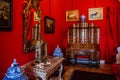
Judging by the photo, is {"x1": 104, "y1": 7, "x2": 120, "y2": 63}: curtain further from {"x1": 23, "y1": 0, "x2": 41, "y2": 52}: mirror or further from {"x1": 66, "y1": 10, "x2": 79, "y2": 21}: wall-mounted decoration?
{"x1": 23, "y1": 0, "x2": 41, "y2": 52}: mirror

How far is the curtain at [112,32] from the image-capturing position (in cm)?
506

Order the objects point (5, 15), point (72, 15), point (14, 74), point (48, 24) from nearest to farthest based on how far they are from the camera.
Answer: point (14, 74)
point (5, 15)
point (48, 24)
point (72, 15)

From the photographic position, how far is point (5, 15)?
2.05 meters

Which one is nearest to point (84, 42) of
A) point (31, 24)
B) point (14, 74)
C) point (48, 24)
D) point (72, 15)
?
point (72, 15)

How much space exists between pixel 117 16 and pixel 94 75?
2768 mm

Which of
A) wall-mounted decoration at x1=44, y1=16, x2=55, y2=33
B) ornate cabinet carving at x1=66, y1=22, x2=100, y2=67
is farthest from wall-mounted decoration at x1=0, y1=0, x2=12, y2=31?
ornate cabinet carving at x1=66, y1=22, x2=100, y2=67

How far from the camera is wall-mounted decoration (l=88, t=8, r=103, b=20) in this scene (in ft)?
17.1

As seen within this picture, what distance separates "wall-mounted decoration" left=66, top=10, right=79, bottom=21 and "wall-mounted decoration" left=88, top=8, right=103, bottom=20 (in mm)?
564

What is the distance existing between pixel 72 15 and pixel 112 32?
6.09ft

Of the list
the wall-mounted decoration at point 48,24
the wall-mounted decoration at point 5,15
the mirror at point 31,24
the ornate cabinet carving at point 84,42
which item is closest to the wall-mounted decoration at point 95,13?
the ornate cabinet carving at point 84,42

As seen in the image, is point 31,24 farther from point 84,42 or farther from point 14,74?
point 84,42

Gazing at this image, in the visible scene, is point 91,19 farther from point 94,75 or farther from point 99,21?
point 94,75

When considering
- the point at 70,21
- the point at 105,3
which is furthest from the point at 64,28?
the point at 105,3

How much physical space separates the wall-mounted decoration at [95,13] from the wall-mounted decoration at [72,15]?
56cm
